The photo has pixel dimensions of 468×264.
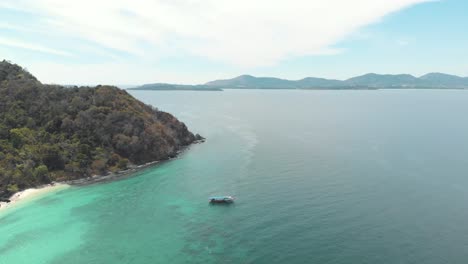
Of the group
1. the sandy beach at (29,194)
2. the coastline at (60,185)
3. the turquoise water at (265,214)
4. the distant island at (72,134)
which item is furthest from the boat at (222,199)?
the sandy beach at (29,194)

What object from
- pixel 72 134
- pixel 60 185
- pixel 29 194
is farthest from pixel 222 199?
pixel 72 134

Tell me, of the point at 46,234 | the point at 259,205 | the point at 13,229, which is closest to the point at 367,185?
the point at 259,205

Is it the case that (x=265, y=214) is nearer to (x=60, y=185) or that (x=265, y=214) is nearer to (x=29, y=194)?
(x=60, y=185)

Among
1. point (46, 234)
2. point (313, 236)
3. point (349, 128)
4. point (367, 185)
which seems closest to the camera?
point (313, 236)

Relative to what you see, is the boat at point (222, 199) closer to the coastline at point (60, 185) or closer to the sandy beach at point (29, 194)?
the coastline at point (60, 185)

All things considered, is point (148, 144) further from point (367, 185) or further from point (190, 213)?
point (367, 185)

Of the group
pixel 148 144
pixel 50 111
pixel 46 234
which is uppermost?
pixel 50 111
